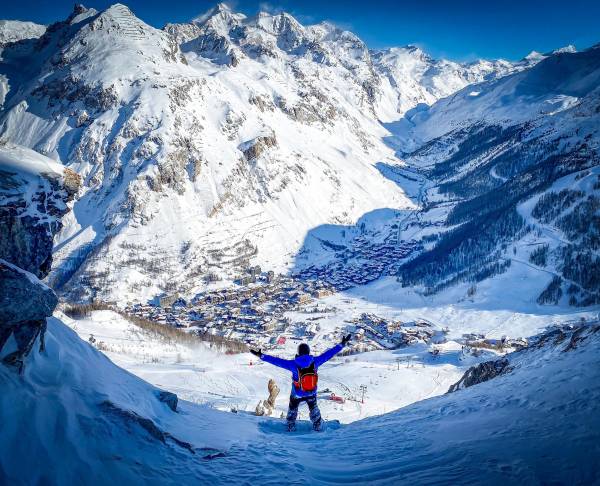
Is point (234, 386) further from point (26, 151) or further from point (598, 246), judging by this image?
point (598, 246)

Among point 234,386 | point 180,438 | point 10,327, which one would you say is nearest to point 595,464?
point 180,438

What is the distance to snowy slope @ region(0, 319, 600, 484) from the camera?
6.16 m

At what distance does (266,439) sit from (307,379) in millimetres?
2376

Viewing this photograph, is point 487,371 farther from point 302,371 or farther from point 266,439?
point 266,439

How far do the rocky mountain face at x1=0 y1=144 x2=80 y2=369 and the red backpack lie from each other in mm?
7134

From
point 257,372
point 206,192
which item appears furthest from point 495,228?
point 257,372

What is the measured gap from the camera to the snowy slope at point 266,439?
6160mm

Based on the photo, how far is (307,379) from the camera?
12.4 metres

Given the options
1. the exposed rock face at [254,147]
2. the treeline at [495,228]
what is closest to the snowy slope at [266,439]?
the treeline at [495,228]

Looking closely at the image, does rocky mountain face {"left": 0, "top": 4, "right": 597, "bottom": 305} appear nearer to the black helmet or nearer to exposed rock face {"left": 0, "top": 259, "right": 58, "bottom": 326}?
the black helmet

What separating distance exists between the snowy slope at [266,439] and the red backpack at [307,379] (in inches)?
58.3

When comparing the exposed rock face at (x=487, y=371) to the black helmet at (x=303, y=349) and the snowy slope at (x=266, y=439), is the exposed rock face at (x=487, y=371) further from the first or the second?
the black helmet at (x=303, y=349)

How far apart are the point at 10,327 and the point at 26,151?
507 inches

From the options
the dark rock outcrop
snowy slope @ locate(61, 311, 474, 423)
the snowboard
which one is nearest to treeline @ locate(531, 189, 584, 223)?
snowy slope @ locate(61, 311, 474, 423)
